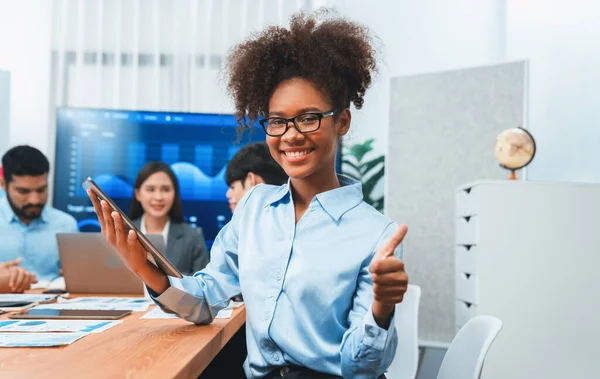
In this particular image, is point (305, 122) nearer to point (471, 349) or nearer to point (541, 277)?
point (471, 349)

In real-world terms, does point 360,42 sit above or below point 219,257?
above

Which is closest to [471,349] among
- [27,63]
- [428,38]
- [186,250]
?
[186,250]

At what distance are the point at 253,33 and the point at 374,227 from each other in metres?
0.60

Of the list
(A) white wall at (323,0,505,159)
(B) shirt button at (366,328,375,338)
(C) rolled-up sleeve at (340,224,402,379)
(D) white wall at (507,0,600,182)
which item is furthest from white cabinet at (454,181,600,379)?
(A) white wall at (323,0,505,159)

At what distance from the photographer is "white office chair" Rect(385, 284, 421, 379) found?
194cm

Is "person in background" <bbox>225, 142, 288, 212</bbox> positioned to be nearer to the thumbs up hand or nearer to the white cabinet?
the white cabinet

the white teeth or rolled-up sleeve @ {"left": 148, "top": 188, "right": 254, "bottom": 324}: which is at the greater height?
the white teeth

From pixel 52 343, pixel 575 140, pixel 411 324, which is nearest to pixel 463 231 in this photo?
pixel 411 324

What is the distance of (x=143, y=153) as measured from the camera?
12.3ft

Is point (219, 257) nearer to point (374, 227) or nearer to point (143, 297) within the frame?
point (374, 227)

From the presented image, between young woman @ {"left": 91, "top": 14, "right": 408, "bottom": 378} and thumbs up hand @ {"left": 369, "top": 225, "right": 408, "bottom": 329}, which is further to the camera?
→ young woman @ {"left": 91, "top": 14, "right": 408, "bottom": 378}

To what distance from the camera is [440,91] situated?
11.4 feet

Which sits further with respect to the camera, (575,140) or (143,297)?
(575,140)

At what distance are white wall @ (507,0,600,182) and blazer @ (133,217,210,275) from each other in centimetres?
194
